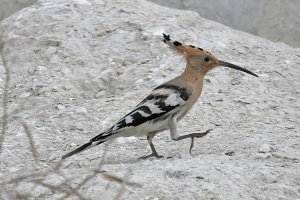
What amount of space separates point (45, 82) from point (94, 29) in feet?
2.32

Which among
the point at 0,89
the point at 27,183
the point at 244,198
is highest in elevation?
the point at 244,198

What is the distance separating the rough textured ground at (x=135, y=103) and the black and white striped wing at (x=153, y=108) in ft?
0.53

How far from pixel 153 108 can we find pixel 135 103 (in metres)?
0.77

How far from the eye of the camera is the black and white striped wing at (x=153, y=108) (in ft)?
15.5

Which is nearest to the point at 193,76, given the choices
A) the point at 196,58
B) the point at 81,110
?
the point at 196,58

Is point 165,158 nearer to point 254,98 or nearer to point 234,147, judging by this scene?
point 234,147

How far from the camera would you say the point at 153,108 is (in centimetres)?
479

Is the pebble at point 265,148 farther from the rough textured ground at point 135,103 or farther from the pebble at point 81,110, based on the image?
the pebble at point 81,110

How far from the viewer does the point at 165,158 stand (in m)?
4.68

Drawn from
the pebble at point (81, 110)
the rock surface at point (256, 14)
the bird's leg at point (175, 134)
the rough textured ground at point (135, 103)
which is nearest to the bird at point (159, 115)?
the bird's leg at point (175, 134)

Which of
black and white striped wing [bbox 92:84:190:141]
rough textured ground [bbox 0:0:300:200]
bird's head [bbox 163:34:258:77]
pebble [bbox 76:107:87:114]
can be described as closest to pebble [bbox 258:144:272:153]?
rough textured ground [bbox 0:0:300:200]

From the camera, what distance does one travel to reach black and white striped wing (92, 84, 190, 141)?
4738mm

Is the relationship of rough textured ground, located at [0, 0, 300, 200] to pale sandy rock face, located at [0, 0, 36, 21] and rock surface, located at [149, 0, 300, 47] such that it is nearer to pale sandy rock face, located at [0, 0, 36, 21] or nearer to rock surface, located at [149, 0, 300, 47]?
A: pale sandy rock face, located at [0, 0, 36, 21]

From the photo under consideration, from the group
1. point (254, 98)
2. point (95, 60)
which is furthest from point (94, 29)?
point (254, 98)
